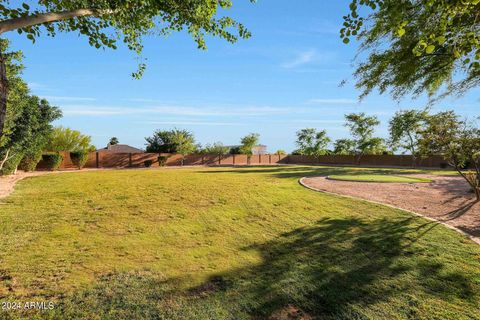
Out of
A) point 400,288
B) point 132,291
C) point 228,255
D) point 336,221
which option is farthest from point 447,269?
point 132,291

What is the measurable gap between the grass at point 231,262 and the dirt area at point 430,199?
102cm

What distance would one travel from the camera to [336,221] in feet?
24.2

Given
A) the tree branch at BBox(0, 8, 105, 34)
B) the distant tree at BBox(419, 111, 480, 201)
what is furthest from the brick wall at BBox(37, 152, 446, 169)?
the distant tree at BBox(419, 111, 480, 201)

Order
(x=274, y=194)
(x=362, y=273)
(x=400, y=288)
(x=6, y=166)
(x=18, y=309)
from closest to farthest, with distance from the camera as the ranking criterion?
(x=18, y=309) < (x=400, y=288) < (x=362, y=273) < (x=274, y=194) < (x=6, y=166)

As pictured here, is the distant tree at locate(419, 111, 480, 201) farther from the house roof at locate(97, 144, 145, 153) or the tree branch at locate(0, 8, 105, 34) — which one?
the house roof at locate(97, 144, 145, 153)

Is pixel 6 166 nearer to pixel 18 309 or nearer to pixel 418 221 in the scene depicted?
pixel 18 309

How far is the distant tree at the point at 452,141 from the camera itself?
31.9ft

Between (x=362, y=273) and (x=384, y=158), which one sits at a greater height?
(x=384, y=158)

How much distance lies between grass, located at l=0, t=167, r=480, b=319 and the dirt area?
1.02 m

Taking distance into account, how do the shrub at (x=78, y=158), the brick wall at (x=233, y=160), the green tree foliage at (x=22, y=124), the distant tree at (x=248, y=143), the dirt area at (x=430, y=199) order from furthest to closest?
the distant tree at (x=248, y=143)
the brick wall at (x=233, y=160)
the shrub at (x=78, y=158)
the green tree foliage at (x=22, y=124)
the dirt area at (x=430, y=199)

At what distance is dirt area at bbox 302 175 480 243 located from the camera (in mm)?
7804

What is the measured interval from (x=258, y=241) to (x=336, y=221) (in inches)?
99.0

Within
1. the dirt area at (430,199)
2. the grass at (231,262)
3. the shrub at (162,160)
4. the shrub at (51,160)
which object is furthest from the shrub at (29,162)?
the dirt area at (430,199)

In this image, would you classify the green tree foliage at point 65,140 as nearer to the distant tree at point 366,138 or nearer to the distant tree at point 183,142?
the distant tree at point 183,142
